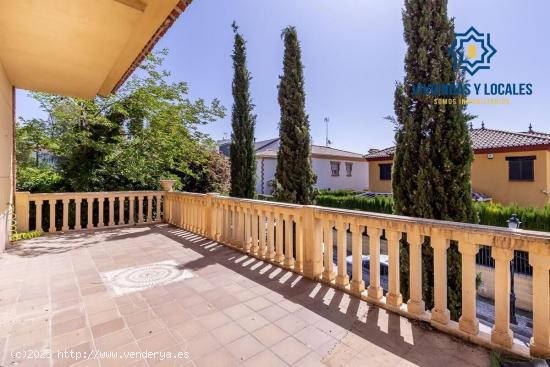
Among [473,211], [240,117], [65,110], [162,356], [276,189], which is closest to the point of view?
[162,356]

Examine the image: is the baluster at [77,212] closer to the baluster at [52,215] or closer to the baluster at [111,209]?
the baluster at [52,215]

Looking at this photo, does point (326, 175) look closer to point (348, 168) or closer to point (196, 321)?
point (348, 168)

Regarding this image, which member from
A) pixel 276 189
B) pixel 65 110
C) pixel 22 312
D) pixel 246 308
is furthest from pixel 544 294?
pixel 65 110

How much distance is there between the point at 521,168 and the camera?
12.4 m

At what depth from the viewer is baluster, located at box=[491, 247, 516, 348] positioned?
1.90m

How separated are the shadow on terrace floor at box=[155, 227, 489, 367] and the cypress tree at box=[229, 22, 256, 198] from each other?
5798 mm

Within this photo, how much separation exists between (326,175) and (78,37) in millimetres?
20918

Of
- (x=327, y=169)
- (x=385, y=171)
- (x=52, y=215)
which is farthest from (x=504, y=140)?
(x=52, y=215)

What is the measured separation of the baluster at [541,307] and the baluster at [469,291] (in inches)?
13.1

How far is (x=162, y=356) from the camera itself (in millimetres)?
1905

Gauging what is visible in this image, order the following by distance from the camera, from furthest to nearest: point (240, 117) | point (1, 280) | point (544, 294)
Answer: point (240, 117) → point (1, 280) → point (544, 294)

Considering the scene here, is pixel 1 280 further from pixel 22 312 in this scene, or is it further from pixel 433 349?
pixel 433 349

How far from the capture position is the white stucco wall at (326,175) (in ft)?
64.3

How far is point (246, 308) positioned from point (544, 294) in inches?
92.1
